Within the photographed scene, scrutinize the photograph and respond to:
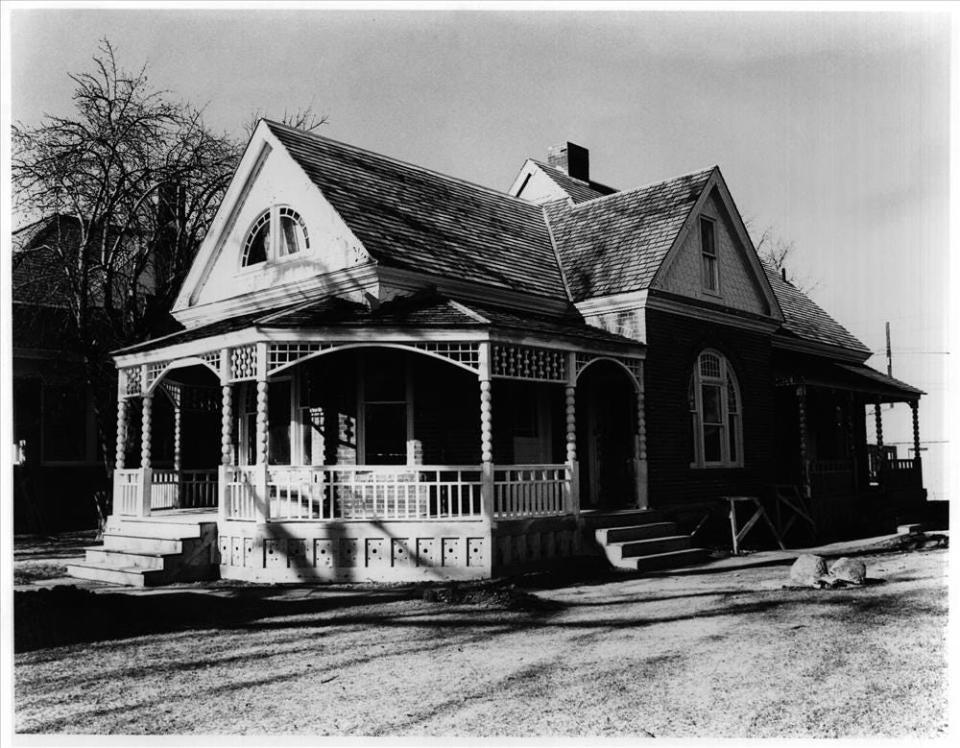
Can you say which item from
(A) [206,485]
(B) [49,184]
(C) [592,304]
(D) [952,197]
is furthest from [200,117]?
(D) [952,197]

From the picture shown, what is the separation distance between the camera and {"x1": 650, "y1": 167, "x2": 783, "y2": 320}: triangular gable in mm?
18109

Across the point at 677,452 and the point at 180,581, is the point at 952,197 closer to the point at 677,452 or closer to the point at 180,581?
the point at 677,452

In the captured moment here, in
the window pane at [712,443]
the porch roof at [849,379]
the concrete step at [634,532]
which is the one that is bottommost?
the concrete step at [634,532]

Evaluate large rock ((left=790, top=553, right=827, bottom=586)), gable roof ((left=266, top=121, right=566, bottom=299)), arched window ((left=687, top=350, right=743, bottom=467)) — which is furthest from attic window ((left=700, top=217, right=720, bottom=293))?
large rock ((left=790, top=553, right=827, bottom=586))

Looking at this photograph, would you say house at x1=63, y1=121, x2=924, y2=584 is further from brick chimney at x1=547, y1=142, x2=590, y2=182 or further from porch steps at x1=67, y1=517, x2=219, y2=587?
brick chimney at x1=547, y1=142, x2=590, y2=182

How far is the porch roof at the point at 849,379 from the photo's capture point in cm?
2095

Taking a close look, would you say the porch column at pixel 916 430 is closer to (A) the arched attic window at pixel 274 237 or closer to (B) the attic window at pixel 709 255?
(B) the attic window at pixel 709 255

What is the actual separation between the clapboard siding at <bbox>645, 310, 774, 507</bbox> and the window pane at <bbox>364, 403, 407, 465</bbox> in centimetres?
471

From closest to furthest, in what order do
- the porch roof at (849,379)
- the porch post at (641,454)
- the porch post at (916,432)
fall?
1. the porch post at (641,454)
2. the porch roof at (849,379)
3. the porch post at (916,432)

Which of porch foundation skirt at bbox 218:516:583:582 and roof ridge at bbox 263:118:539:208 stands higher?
roof ridge at bbox 263:118:539:208

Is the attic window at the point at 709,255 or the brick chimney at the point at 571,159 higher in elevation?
A: the brick chimney at the point at 571,159

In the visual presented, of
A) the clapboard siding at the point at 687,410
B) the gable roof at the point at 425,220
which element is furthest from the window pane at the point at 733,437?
the gable roof at the point at 425,220

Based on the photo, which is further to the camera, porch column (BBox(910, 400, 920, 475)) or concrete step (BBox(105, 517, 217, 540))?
porch column (BBox(910, 400, 920, 475))

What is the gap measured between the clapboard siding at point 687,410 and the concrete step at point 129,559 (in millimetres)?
8442
